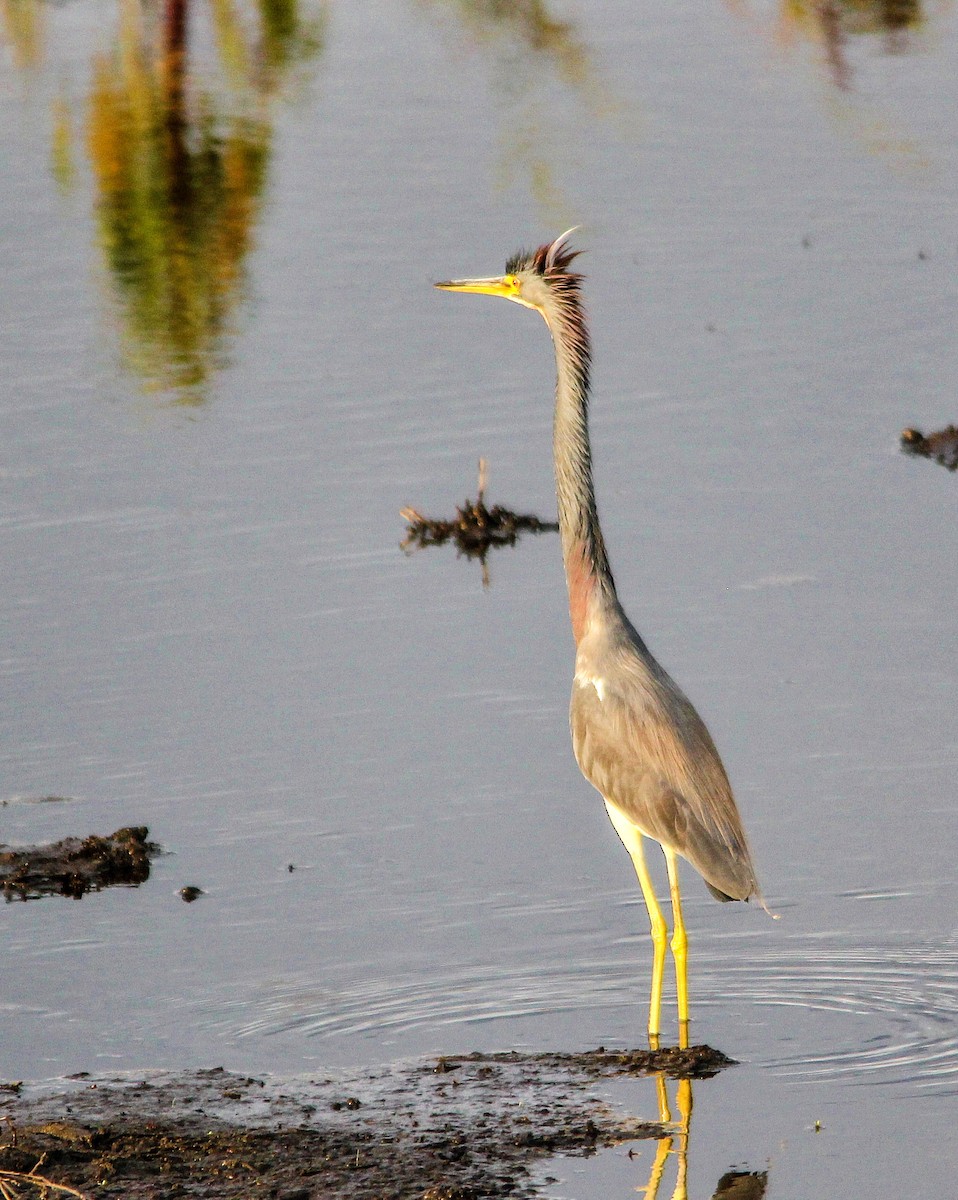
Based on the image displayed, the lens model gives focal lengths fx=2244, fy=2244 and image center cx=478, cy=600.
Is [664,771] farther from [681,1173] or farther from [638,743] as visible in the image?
[681,1173]

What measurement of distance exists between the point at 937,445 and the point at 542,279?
4950 millimetres

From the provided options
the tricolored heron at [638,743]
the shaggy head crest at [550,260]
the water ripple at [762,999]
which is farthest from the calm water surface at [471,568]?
the shaggy head crest at [550,260]

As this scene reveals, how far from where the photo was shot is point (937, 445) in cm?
1274

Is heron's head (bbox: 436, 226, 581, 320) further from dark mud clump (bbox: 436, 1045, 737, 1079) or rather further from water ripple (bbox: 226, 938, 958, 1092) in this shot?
dark mud clump (bbox: 436, 1045, 737, 1079)

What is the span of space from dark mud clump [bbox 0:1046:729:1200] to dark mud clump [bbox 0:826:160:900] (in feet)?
5.47

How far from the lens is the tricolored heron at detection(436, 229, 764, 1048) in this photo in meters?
7.45

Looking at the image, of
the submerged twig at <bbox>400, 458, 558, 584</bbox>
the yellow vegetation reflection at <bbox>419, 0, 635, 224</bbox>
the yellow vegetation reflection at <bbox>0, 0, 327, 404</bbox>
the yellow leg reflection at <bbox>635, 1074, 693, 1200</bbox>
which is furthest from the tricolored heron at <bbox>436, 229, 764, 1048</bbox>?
the yellow vegetation reflection at <bbox>419, 0, 635, 224</bbox>

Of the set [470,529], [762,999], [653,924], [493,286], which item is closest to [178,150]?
[470,529]

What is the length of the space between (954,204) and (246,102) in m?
7.92

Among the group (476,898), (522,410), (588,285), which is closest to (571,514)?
(476,898)

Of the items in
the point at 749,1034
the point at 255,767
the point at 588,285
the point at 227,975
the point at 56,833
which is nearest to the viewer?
the point at 749,1034

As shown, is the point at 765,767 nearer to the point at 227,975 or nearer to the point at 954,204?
the point at 227,975

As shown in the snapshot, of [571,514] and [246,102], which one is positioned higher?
[571,514]

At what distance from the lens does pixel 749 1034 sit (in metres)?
7.24
